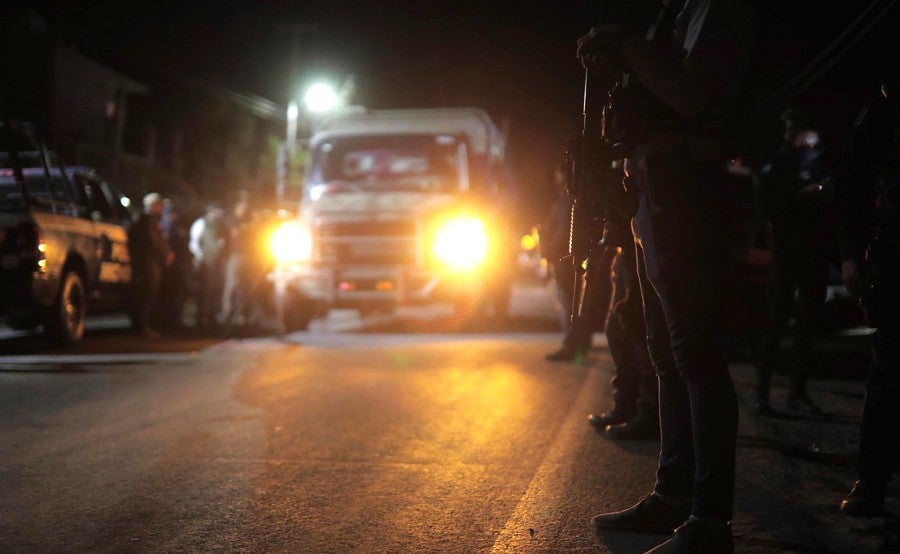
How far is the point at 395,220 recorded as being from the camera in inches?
520

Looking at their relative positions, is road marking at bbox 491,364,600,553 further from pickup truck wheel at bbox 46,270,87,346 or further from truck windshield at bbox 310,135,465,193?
truck windshield at bbox 310,135,465,193

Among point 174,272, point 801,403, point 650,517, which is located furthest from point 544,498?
point 174,272

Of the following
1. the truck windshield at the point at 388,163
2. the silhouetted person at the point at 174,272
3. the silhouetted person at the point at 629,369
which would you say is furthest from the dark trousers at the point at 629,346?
the silhouetted person at the point at 174,272

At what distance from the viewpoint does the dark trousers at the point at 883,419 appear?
4.12 m

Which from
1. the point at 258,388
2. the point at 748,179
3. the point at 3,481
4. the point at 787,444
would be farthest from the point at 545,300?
the point at 3,481

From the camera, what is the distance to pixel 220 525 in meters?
3.86

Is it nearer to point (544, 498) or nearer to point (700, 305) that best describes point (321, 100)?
point (544, 498)

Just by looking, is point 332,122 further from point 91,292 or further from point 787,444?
point 787,444

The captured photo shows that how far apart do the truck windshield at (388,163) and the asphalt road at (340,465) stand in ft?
Result: 16.5

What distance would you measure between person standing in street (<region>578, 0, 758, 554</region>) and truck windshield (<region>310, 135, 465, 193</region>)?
33.6ft

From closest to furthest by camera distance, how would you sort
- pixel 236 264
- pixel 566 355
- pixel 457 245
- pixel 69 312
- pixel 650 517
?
pixel 650 517
pixel 566 355
pixel 69 312
pixel 457 245
pixel 236 264

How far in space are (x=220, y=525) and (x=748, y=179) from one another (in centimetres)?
1008

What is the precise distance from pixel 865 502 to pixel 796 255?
10.0 feet

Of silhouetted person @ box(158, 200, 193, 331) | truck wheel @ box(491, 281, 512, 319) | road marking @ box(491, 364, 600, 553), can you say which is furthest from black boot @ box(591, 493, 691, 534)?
silhouetted person @ box(158, 200, 193, 331)
